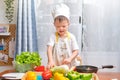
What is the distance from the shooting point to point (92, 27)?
2955 millimetres

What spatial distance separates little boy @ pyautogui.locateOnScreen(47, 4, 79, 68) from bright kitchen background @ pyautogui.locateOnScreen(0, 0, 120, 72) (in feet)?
2.85

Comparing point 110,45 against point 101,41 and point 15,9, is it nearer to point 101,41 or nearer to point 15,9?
point 101,41

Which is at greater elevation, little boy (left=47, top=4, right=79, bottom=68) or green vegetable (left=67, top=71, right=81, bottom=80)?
little boy (left=47, top=4, right=79, bottom=68)

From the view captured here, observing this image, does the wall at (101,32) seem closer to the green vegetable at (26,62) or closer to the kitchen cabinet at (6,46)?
the kitchen cabinet at (6,46)

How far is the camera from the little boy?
199 centimetres

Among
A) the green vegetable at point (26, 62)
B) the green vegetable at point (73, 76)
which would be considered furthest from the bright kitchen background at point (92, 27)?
the green vegetable at point (73, 76)

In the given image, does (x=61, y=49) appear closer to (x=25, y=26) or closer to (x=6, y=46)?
(x=25, y=26)

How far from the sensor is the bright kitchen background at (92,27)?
2.93 m

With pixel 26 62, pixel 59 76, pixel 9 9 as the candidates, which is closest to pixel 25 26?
pixel 9 9

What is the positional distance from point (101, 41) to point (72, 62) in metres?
1.09

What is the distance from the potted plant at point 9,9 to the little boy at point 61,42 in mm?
1050

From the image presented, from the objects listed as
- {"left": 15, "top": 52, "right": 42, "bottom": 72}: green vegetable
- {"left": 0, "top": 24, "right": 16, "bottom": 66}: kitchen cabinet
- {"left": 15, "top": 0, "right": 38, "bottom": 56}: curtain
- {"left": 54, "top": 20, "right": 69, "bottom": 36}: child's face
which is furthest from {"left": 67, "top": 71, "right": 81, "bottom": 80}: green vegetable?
{"left": 0, "top": 24, "right": 16, "bottom": 66}: kitchen cabinet

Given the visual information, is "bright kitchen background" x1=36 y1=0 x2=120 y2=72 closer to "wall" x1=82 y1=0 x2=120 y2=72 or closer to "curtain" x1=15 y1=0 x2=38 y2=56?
"wall" x1=82 y1=0 x2=120 y2=72

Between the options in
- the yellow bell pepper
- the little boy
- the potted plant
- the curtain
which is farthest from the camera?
the potted plant
